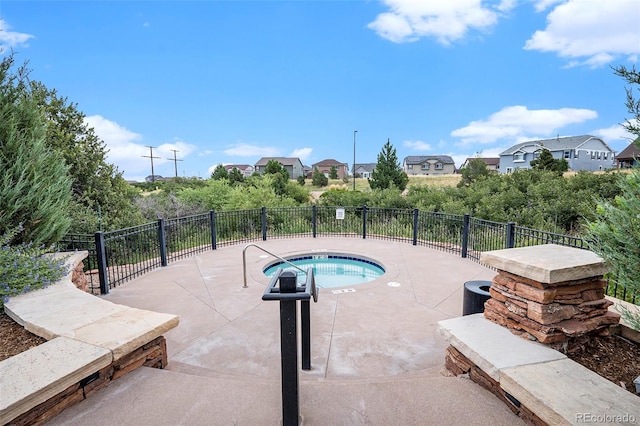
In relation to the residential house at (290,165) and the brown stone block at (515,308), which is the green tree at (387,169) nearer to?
the brown stone block at (515,308)

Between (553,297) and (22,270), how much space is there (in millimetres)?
5863

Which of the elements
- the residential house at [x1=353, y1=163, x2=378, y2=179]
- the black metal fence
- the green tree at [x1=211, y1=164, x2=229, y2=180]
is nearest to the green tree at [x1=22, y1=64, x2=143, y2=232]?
the black metal fence

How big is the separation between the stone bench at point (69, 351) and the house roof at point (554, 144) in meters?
43.7

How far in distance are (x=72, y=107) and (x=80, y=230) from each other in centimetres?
418

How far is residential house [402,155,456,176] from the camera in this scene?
66.3 meters

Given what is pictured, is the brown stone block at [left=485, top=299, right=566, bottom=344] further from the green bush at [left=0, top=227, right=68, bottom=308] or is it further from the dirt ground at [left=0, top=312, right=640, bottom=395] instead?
the green bush at [left=0, top=227, right=68, bottom=308]

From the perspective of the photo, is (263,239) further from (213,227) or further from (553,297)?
(553,297)

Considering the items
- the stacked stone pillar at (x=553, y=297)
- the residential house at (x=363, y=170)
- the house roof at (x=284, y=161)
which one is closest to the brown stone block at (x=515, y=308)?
the stacked stone pillar at (x=553, y=297)

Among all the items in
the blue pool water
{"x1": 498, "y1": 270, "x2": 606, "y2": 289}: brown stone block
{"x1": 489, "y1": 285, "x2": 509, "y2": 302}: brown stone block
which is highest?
{"x1": 498, "y1": 270, "x2": 606, "y2": 289}: brown stone block

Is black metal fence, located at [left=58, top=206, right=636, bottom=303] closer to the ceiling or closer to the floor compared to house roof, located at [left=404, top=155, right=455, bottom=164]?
closer to the floor

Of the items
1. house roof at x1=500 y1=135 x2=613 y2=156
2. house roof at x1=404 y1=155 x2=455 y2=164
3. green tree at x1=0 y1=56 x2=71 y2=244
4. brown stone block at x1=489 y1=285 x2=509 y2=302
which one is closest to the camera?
brown stone block at x1=489 y1=285 x2=509 y2=302

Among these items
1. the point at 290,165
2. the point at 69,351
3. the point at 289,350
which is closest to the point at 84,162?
the point at 69,351

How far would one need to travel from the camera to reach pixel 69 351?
8.16ft

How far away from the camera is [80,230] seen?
8375 mm
